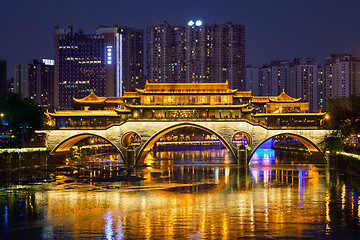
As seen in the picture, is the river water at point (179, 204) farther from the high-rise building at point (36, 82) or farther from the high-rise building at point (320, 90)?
the high-rise building at point (36, 82)

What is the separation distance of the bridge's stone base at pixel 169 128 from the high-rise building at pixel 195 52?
88.0 metres

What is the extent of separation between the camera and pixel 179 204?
34.2 metres

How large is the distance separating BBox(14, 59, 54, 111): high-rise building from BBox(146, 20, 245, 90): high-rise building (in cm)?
4899

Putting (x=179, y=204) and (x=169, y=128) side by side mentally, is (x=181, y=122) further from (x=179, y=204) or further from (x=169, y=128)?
(x=179, y=204)

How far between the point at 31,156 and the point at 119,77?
95720 millimetres

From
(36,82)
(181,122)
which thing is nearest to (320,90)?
(36,82)

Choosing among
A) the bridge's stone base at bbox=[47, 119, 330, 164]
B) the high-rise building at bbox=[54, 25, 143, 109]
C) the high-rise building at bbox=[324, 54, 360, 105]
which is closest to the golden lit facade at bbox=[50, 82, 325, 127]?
the bridge's stone base at bbox=[47, 119, 330, 164]

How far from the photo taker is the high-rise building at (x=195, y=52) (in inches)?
5910

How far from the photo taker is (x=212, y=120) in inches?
2463

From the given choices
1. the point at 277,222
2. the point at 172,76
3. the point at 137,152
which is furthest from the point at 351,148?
the point at 172,76

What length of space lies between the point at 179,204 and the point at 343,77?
434ft

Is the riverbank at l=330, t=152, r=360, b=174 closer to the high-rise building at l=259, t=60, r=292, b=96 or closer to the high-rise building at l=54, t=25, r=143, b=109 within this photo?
the high-rise building at l=54, t=25, r=143, b=109

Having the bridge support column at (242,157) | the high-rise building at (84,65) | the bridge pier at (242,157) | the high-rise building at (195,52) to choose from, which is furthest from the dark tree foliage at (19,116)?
the high-rise building at (195,52)

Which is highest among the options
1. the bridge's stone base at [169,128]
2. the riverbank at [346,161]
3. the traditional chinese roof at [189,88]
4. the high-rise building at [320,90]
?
the high-rise building at [320,90]
